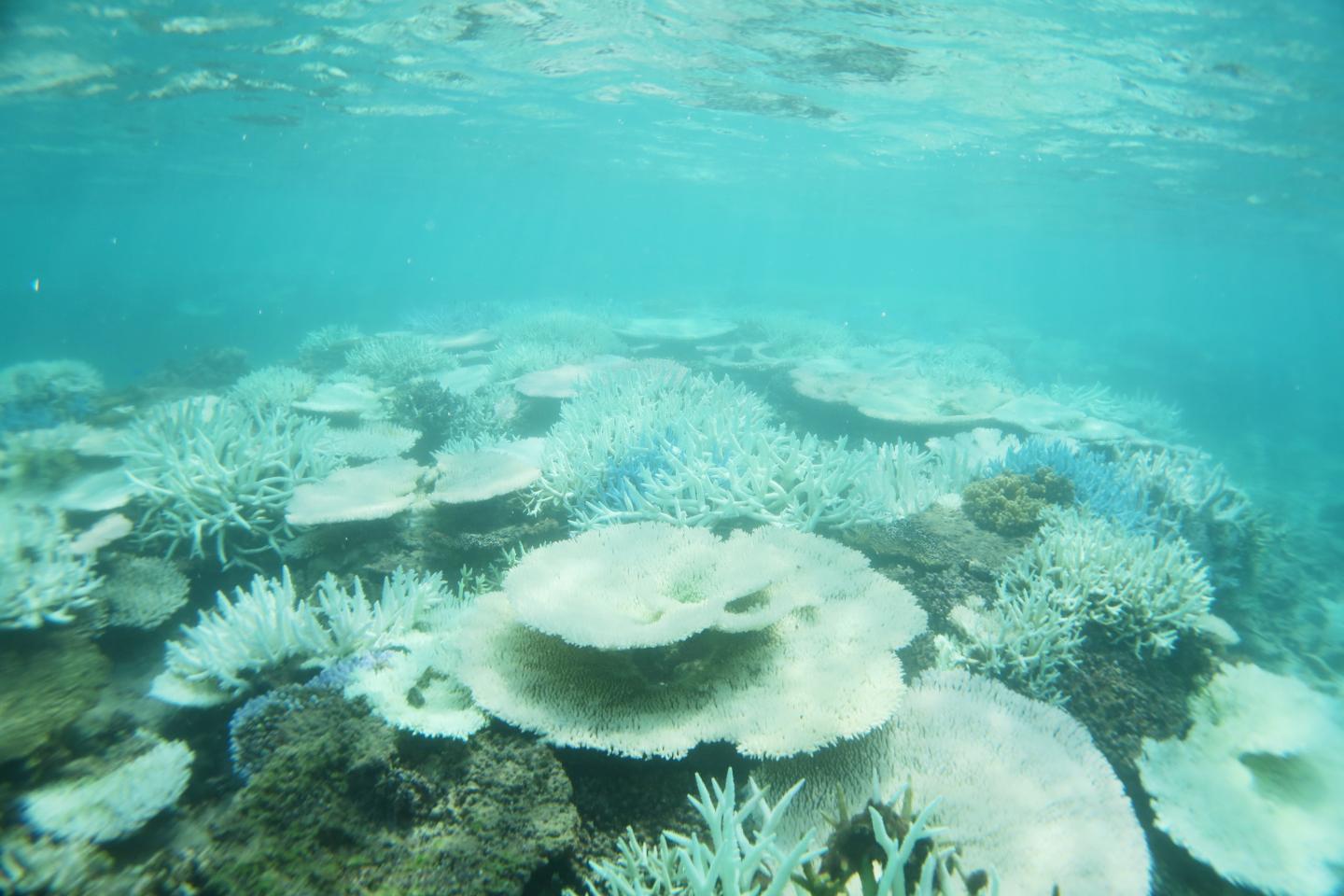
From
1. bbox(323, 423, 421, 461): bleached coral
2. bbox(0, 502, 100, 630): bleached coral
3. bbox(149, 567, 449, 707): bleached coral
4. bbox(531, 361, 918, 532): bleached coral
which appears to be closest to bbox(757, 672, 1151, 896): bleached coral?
bbox(531, 361, 918, 532): bleached coral

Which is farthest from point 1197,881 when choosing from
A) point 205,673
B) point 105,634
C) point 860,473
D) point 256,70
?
point 256,70

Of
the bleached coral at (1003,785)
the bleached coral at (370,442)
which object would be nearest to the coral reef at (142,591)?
the bleached coral at (370,442)

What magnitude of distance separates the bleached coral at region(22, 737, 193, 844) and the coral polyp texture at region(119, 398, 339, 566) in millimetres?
2120

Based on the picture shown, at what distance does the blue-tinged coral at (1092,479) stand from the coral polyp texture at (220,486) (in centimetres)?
745

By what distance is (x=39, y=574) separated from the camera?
4.51 meters

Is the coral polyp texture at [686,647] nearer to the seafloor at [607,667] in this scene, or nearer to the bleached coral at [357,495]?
the seafloor at [607,667]

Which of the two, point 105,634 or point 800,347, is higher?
point 105,634

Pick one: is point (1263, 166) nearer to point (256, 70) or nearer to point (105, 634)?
point (105, 634)

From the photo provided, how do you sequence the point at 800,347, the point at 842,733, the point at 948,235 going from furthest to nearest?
the point at 948,235, the point at 800,347, the point at 842,733

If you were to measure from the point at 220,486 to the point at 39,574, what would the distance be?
4.68ft

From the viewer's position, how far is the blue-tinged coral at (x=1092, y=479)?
6711mm

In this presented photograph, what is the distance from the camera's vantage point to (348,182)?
51031 mm

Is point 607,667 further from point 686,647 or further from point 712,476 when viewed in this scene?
point 712,476

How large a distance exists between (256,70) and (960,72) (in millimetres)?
21606
